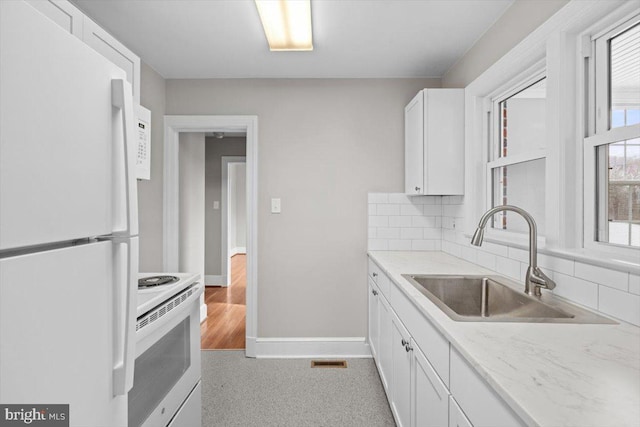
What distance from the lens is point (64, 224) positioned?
625mm

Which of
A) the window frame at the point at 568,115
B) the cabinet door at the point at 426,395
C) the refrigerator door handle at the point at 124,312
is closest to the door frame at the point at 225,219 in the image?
the cabinet door at the point at 426,395

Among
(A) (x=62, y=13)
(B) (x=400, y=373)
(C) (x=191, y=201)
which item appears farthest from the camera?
(C) (x=191, y=201)

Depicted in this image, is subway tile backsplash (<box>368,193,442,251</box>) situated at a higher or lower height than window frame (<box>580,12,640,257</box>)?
lower

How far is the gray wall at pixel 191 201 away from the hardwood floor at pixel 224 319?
56 cm

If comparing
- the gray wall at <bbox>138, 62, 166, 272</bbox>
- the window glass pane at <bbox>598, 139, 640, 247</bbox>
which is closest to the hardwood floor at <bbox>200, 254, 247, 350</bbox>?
the gray wall at <bbox>138, 62, 166, 272</bbox>

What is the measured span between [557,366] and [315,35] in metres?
2.13

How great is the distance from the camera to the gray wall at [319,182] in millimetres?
2912

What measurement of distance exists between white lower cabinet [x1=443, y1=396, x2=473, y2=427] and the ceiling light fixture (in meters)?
1.89

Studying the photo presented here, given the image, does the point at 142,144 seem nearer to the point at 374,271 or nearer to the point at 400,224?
the point at 374,271

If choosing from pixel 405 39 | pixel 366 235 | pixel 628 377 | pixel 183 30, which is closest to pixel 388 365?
pixel 366 235

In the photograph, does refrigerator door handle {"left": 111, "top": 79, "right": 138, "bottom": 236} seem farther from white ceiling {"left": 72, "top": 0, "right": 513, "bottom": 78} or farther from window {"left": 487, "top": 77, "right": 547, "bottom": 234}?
window {"left": 487, "top": 77, "right": 547, "bottom": 234}

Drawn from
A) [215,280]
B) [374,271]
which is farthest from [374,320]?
[215,280]

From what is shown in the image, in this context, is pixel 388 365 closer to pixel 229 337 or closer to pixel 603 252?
pixel 603 252

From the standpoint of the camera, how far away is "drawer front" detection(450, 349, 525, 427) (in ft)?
2.48
